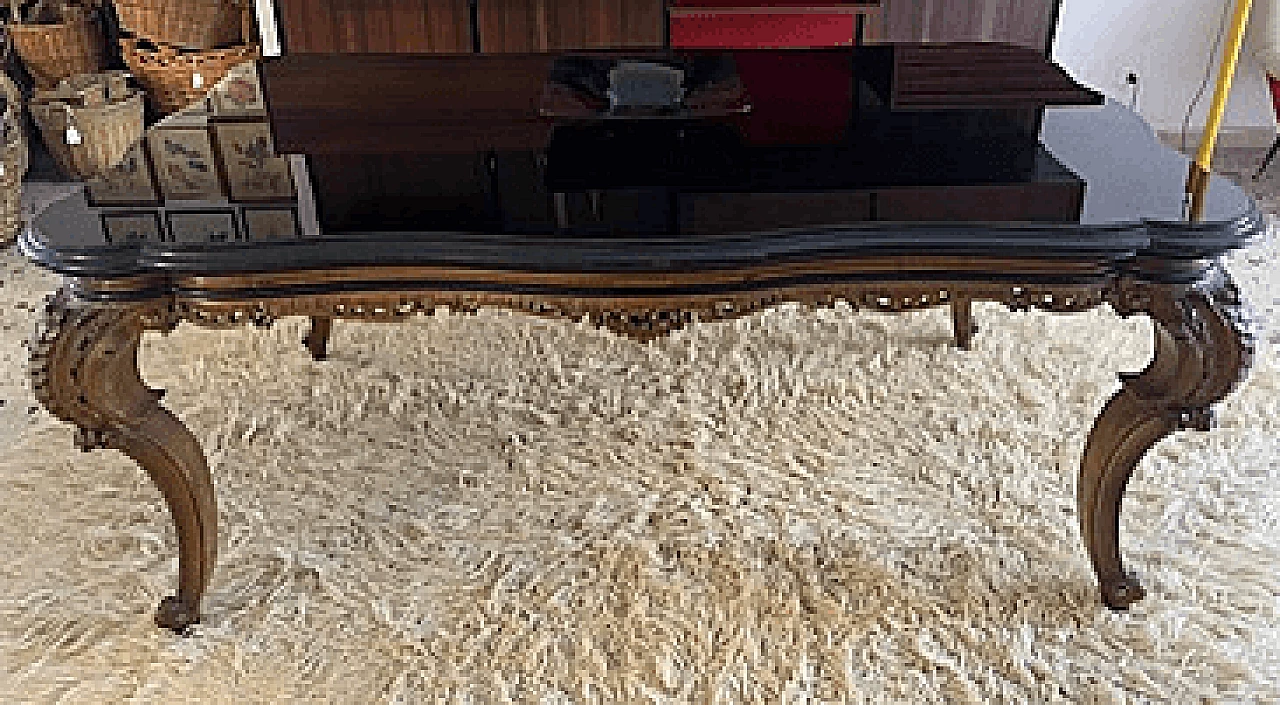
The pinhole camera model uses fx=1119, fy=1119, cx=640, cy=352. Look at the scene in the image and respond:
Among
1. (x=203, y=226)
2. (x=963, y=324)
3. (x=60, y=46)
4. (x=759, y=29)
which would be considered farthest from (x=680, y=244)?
(x=60, y=46)

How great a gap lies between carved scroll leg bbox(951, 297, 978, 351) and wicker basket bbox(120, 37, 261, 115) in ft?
6.46

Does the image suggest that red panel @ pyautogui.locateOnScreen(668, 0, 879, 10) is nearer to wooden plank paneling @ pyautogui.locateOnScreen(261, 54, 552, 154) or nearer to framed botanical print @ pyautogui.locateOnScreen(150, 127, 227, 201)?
wooden plank paneling @ pyautogui.locateOnScreen(261, 54, 552, 154)

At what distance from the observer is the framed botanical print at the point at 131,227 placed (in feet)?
4.12

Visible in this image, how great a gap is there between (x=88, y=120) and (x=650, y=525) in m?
2.02

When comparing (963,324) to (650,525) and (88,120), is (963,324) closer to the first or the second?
(650,525)

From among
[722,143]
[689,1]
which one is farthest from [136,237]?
[689,1]

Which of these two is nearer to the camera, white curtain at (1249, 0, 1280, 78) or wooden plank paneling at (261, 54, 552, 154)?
wooden plank paneling at (261, 54, 552, 154)

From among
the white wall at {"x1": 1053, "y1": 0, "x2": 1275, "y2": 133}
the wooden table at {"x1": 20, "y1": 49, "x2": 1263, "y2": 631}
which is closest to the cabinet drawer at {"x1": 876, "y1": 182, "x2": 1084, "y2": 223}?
the wooden table at {"x1": 20, "y1": 49, "x2": 1263, "y2": 631}

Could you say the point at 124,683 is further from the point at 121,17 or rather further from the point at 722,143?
the point at 121,17

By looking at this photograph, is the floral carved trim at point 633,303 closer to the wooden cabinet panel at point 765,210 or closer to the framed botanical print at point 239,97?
the wooden cabinet panel at point 765,210

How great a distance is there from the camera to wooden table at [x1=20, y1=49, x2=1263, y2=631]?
1.25 meters

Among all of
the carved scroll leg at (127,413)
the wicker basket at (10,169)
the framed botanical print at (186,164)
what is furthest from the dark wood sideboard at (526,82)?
the wicker basket at (10,169)

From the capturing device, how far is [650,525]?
1.66 m

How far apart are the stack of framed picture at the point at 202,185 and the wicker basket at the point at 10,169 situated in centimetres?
112
